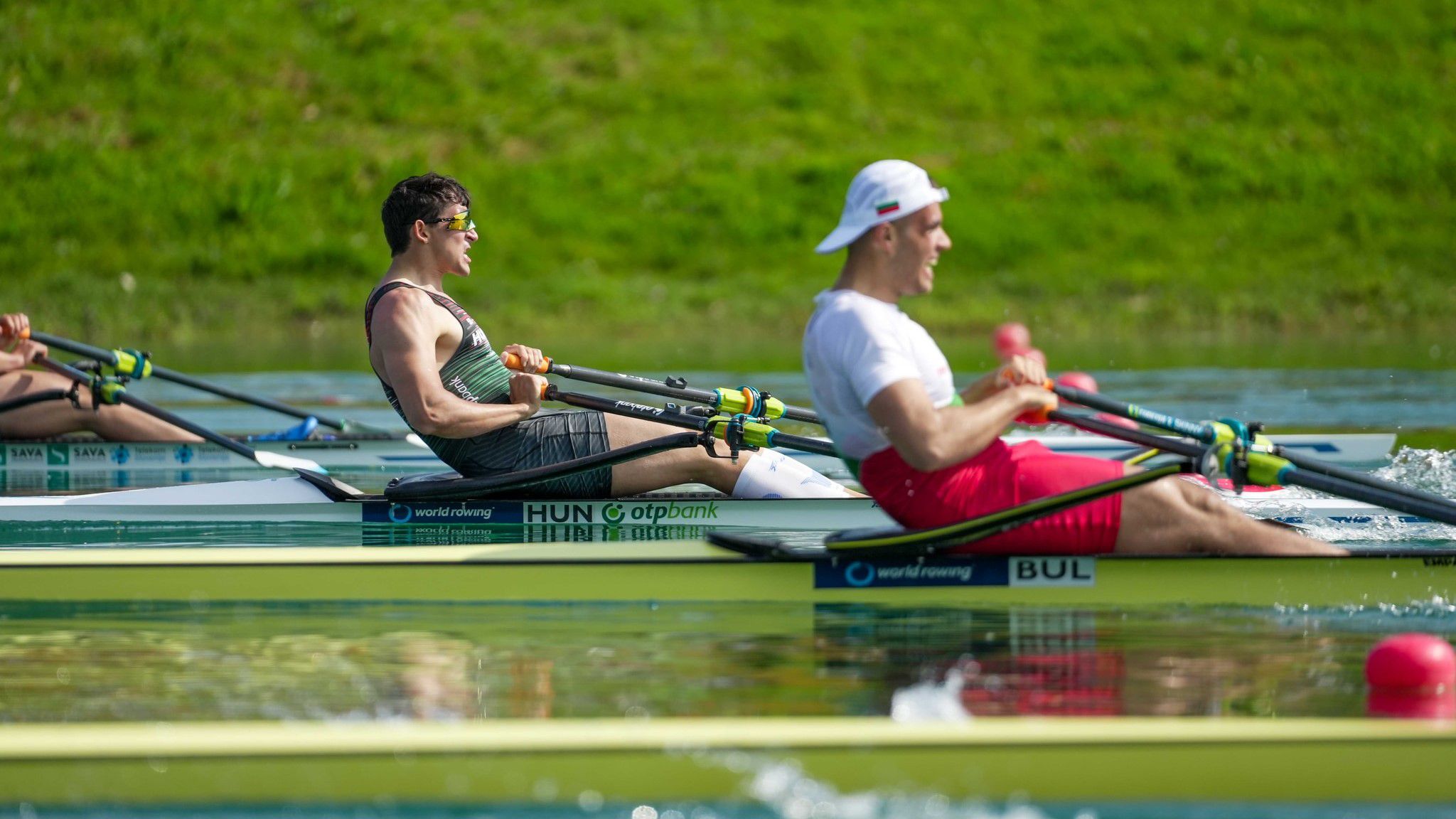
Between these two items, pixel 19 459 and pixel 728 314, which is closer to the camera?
pixel 19 459

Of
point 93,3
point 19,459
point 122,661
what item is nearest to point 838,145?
point 93,3

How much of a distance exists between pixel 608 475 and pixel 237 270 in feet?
72.5

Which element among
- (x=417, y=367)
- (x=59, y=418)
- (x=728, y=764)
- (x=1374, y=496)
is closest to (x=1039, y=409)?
(x=1374, y=496)

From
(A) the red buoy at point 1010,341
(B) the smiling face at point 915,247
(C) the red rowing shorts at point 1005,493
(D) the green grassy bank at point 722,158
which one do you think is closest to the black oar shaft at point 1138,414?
(C) the red rowing shorts at point 1005,493

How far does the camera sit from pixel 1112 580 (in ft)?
18.3

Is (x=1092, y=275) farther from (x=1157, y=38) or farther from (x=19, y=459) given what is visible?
(x=19, y=459)

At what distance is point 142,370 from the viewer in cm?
999

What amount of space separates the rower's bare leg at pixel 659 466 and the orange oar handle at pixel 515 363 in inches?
12.9

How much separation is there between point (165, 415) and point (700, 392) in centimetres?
320

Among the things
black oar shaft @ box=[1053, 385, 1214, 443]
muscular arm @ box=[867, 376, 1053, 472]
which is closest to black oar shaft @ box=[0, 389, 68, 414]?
black oar shaft @ box=[1053, 385, 1214, 443]

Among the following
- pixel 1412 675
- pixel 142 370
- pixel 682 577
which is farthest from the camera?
pixel 142 370

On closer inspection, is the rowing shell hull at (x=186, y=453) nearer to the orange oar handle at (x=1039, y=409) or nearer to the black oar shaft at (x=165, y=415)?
the black oar shaft at (x=165, y=415)

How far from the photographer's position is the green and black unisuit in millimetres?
7148

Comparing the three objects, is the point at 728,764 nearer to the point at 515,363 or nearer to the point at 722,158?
the point at 515,363
